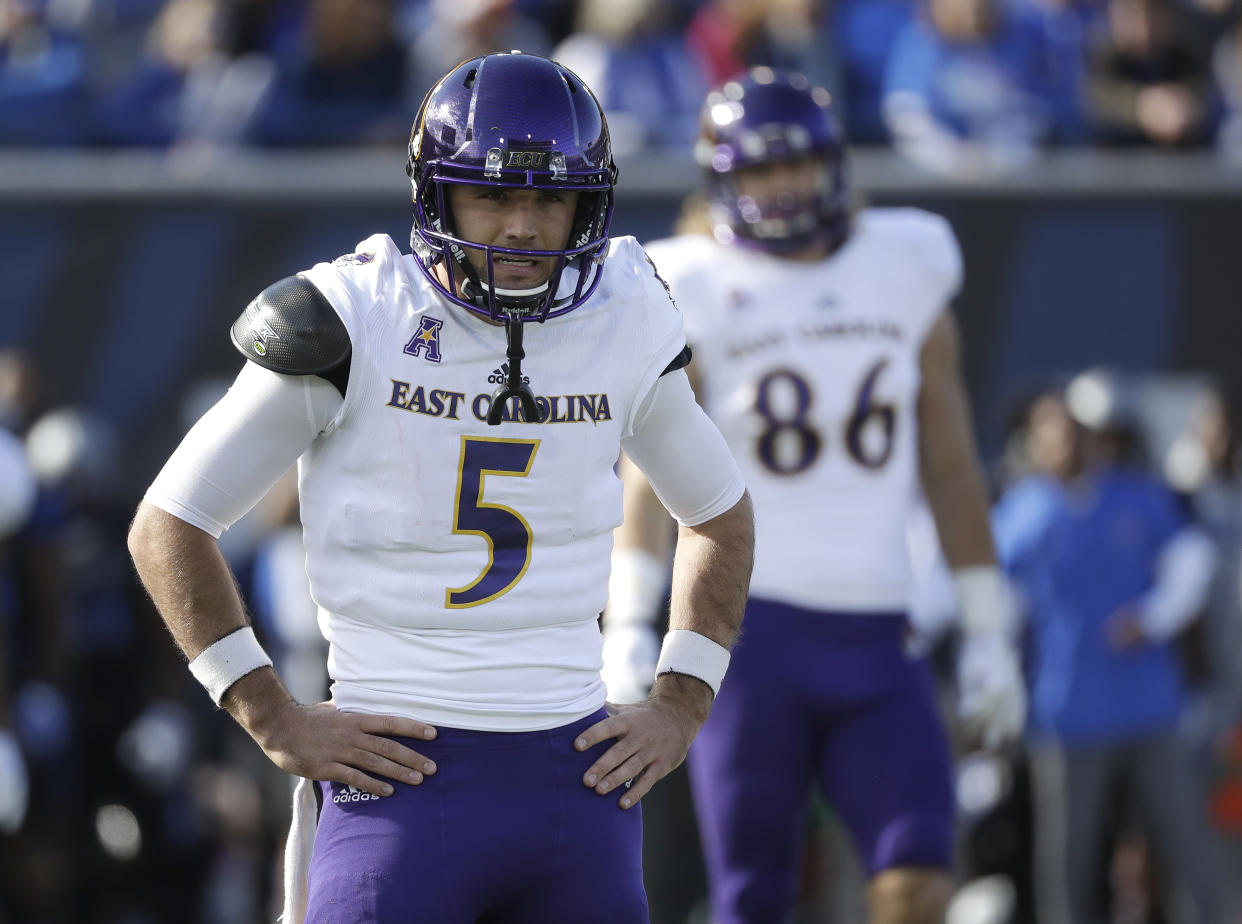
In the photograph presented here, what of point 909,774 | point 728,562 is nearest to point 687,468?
point 728,562

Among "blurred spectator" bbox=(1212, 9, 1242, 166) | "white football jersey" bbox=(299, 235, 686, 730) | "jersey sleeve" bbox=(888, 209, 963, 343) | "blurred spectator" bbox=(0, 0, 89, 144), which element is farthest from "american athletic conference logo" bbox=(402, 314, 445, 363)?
"blurred spectator" bbox=(1212, 9, 1242, 166)

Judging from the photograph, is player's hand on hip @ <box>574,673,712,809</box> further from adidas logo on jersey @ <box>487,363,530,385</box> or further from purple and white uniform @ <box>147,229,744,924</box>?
adidas logo on jersey @ <box>487,363,530,385</box>

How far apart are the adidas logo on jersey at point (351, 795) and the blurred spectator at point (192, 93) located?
5.86m

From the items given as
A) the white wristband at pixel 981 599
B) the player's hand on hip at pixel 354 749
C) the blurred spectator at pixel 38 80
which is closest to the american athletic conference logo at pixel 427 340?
the player's hand on hip at pixel 354 749

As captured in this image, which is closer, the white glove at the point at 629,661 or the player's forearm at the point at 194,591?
the player's forearm at the point at 194,591

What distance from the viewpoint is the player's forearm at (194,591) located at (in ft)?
8.68

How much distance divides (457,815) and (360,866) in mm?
145

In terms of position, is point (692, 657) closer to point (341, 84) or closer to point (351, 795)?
point (351, 795)

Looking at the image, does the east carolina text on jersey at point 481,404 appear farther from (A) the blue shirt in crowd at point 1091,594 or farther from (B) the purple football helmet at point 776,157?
(A) the blue shirt in crowd at point 1091,594

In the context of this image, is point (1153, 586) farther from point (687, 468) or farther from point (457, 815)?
point (457, 815)

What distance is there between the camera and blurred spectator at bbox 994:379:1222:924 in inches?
264

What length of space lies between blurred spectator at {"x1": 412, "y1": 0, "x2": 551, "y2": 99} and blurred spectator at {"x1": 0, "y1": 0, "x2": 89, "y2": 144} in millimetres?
1446

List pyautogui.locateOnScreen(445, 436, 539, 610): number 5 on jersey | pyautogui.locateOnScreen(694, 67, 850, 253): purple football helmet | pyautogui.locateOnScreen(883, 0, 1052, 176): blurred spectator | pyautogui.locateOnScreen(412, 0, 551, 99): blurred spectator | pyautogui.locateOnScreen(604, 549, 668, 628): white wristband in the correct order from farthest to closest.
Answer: pyautogui.locateOnScreen(412, 0, 551, 99): blurred spectator
pyautogui.locateOnScreen(883, 0, 1052, 176): blurred spectator
pyautogui.locateOnScreen(694, 67, 850, 253): purple football helmet
pyautogui.locateOnScreen(604, 549, 668, 628): white wristband
pyautogui.locateOnScreen(445, 436, 539, 610): number 5 on jersey

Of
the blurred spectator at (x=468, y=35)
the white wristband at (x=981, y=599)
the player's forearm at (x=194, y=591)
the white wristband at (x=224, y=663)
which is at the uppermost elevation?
the blurred spectator at (x=468, y=35)
